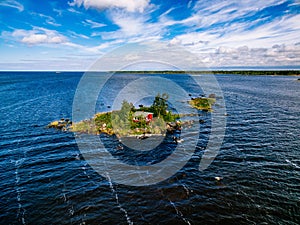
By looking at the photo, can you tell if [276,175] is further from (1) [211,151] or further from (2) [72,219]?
(2) [72,219]

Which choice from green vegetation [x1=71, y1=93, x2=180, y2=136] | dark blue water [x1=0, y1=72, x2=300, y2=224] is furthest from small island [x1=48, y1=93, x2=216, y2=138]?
dark blue water [x1=0, y1=72, x2=300, y2=224]

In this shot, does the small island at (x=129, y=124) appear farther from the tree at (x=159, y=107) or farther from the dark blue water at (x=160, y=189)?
the dark blue water at (x=160, y=189)

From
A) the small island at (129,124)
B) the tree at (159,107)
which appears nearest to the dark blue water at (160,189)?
the small island at (129,124)

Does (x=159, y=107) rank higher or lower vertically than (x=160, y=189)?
higher

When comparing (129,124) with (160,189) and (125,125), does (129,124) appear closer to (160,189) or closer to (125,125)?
(125,125)

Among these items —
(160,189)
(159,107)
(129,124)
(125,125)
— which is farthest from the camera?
(159,107)

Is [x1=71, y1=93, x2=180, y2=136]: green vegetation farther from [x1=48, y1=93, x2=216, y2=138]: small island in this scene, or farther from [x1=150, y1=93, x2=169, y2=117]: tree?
[x1=150, y1=93, x2=169, y2=117]: tree

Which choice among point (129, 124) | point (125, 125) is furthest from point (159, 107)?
point (125, 125)

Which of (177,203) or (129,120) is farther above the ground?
(129,120)

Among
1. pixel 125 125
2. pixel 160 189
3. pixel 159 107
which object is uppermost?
pixel 159 107

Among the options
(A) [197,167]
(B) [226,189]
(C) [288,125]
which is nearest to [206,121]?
(C) [288,125]

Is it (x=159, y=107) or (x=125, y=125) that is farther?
(x=159, y=107)
